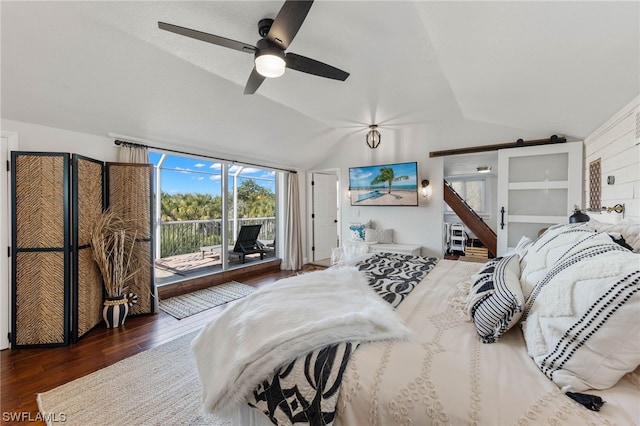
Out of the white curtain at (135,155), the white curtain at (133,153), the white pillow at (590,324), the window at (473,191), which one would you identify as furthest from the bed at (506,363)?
the window at (473,191)

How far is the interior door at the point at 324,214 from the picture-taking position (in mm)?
6086

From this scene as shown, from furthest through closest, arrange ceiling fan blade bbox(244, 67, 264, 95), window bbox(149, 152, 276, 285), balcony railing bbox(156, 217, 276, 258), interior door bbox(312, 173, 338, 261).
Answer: interior door bbox(312, 173, 338, 261) → balcony railing bbox(156, 217, 276, 258) → window bbox(149, 152, 276, 285) → ceiling fan blade bbox(244, 67, 264, 95)

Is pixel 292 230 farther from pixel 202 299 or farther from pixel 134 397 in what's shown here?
pixel 134 397

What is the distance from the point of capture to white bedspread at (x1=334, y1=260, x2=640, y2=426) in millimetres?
769

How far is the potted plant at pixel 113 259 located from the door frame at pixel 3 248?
2.01 ft

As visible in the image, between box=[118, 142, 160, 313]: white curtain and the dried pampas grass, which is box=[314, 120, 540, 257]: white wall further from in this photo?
the dried pampas grass

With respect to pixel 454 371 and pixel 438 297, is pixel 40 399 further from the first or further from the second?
pixel 438 297

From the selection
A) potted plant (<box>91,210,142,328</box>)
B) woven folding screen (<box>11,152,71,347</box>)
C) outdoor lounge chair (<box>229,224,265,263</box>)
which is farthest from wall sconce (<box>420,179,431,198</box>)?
woven folding screen (<box>11,152,71,347</box>)

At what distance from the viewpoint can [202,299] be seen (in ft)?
12.4

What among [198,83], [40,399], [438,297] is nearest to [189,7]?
[198,83]

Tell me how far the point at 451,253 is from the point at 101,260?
6.78m

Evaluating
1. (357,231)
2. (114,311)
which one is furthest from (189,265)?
(357,231)

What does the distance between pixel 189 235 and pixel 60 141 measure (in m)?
2.55

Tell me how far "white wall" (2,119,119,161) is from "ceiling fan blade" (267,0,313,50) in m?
2.76
